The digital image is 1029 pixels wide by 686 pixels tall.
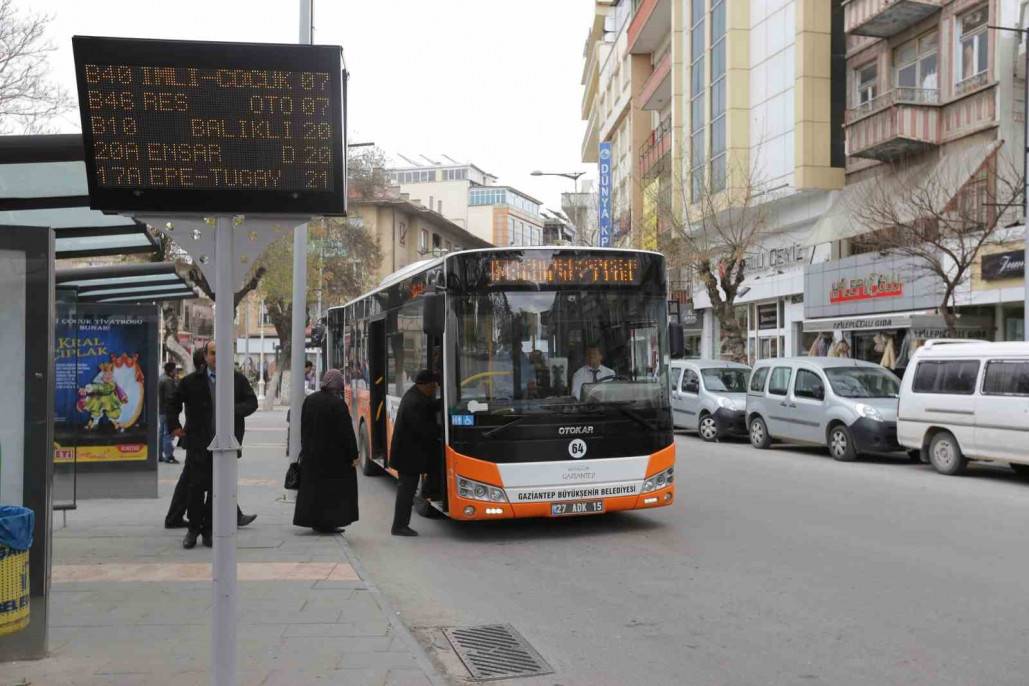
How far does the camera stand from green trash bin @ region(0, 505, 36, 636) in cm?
487

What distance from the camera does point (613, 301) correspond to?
9859 mm

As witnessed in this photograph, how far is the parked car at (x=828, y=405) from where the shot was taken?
16703mm

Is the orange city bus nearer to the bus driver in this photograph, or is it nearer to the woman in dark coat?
the bus driver

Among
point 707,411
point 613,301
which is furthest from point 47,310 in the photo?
point 707,411

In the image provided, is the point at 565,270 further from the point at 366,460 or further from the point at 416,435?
the point at 366,460

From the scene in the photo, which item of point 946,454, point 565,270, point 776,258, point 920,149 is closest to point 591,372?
point 565,270

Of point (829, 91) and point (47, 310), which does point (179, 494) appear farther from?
point (829, 91)

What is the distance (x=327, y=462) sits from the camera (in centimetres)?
934

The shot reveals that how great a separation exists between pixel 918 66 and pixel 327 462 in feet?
77.3

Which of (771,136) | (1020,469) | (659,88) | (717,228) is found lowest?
(1020,469)

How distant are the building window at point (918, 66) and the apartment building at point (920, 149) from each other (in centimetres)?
4

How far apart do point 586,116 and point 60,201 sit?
257 feet

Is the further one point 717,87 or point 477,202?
point 477,202

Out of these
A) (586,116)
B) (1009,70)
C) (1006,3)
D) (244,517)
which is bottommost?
(244,517)
